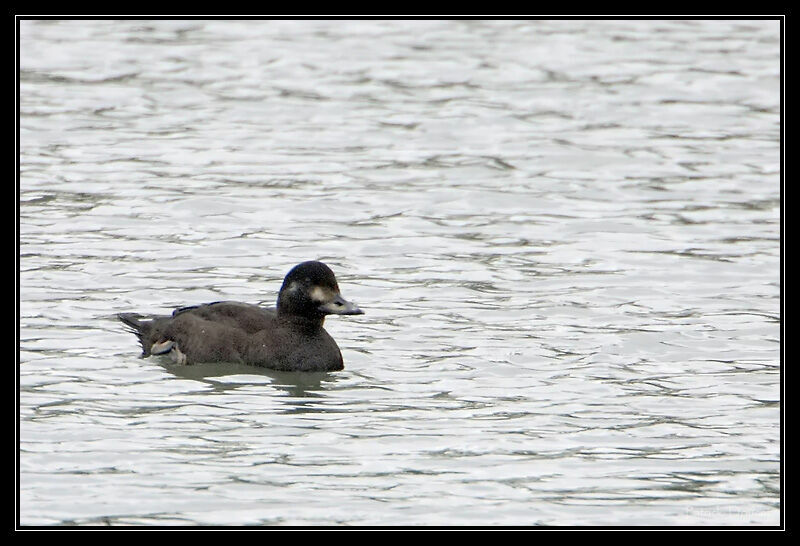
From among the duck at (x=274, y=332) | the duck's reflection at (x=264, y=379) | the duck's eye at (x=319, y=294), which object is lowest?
the duck's reflection at (x=264, y=379)

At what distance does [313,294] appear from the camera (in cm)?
1084

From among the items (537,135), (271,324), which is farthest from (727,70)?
(271,324)

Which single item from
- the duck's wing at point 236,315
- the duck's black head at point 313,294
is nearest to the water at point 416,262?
the duck's wing at point 236,315

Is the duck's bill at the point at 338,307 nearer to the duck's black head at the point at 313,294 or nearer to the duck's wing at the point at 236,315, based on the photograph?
the duck's black head at the point at 313,294

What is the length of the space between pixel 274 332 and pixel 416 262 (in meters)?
3.09

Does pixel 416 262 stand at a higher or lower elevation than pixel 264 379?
higher

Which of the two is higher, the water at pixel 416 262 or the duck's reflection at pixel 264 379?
the water at pixel 416 262

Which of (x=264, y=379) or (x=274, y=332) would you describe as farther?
(x=274, y=332)

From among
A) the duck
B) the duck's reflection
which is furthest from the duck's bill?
the duck's reflection

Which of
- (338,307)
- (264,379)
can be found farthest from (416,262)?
(264,379)

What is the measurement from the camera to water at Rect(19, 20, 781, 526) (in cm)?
862

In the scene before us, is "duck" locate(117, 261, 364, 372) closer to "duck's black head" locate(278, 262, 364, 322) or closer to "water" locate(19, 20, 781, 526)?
"duck's black head" locate(278, 262, 364, 322)

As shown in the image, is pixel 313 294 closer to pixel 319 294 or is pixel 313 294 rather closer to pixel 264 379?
pixel 319 294

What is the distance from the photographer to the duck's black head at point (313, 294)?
1081cm
